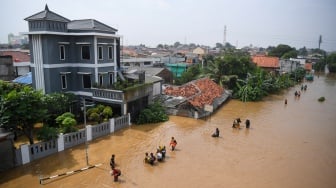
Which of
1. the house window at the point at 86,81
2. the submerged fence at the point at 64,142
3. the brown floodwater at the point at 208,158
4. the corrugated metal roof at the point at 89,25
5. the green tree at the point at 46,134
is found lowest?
the brown floodwater at the point at 208,158

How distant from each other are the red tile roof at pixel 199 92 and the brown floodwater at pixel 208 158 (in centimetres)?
206

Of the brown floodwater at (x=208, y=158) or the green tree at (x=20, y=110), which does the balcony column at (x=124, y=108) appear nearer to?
the brown floodwater at (x=208, y=158)

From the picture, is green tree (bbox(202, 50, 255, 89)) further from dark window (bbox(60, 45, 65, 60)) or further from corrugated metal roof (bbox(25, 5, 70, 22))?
corrugated metal roof (bbox(25, 5, 70, 22))

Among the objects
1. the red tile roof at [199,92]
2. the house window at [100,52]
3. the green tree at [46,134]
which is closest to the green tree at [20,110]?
the green tree at [46,134]

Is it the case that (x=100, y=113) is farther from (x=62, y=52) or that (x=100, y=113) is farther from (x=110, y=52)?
(x=62, y=52)

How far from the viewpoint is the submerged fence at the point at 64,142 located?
13.0 metres

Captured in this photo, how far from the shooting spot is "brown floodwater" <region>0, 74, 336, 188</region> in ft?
40.0

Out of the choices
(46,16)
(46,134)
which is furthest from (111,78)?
(46,134)

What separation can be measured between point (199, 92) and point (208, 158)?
13.3m

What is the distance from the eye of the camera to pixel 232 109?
28.4m

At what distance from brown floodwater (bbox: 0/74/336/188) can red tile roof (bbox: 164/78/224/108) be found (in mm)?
2056

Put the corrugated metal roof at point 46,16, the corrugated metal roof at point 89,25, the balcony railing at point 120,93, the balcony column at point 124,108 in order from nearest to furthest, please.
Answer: the corrugated metal roof at point 46,16
the balcony railing at point 120,93
the balcony column at point 124,108
the corrugated metal roof at point 89,25

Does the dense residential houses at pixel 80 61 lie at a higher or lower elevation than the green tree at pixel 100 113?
higher

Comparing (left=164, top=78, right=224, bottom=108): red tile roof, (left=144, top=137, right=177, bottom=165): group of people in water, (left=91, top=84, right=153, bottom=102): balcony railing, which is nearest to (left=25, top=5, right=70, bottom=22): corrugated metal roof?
(left=91, top=84, right=153, bottom=102): balcony railing
